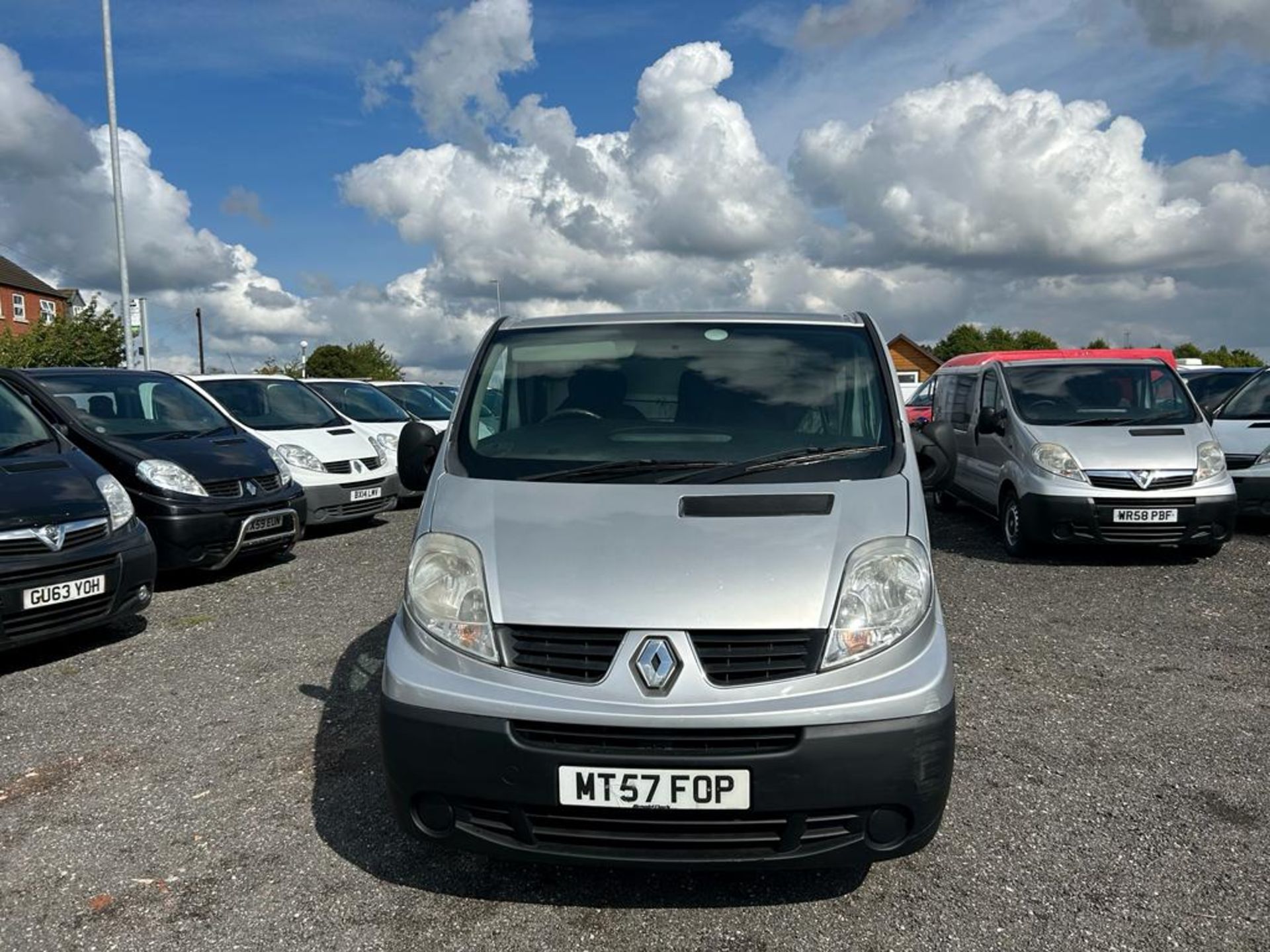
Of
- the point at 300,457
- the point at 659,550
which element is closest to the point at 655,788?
the point at 659,550

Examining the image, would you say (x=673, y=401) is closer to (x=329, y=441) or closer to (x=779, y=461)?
(x=779, y=461)

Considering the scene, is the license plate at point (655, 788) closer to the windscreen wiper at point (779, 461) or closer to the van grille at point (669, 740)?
the van grille at point (669, 740)

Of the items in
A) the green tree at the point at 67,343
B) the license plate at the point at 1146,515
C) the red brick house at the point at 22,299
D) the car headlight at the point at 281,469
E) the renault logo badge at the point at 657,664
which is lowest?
the license plate at the point at 1146,515

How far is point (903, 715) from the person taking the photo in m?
2.52

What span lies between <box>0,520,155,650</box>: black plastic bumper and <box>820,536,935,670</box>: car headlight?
432 centimetres

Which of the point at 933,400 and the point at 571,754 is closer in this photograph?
the point at 571,754

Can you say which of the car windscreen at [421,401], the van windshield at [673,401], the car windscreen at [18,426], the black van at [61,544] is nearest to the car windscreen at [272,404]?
the car windscreen at [421,401]

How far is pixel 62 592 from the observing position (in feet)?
16.7

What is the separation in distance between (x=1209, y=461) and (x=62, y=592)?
795 centimetres

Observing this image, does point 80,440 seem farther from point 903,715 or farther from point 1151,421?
point 1151,421

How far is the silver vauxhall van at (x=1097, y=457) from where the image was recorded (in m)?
7.43

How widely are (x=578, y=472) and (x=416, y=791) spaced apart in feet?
3.66

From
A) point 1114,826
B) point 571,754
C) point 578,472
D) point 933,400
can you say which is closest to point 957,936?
point 1114,826

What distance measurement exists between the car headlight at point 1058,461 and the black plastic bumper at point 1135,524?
8.1 inches
